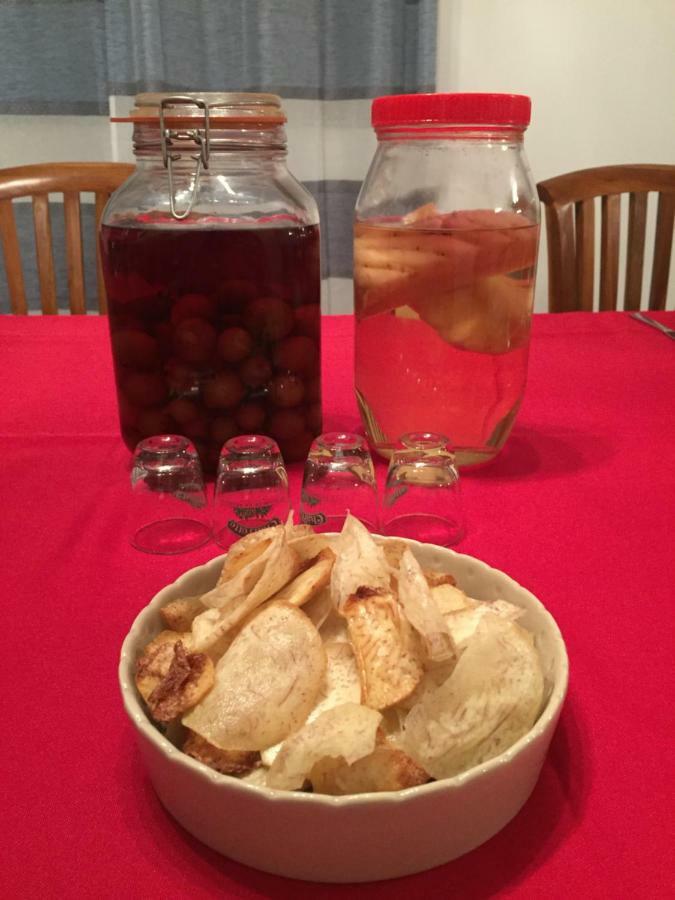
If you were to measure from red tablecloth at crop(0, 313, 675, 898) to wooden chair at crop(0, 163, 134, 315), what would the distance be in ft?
1.70

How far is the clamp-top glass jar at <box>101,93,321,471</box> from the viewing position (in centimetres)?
63

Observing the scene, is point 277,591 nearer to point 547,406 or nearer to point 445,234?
point 445,234

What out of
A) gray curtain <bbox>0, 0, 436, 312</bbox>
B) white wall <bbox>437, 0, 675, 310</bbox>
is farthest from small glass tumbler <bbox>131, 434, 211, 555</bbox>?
white wall <bbox>437, 0, 675, 310</bbox>

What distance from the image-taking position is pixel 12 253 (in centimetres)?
144

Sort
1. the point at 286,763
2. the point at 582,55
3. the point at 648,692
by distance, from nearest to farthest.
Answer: the point at 286,763, the point at 648,692, the point at 582,55

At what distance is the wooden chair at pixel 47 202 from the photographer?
1429 millimetres

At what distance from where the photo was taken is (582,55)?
1979 millimetres

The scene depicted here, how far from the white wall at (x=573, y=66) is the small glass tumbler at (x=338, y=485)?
1.62 meters

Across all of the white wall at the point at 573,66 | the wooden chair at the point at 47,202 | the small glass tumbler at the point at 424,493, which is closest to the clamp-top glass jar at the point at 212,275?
the small glass tumbler at the point at 424,493

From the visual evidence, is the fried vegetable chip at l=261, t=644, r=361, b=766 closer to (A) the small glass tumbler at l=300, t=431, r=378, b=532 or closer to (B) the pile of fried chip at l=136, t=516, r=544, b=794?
(B) the pile of fried chip at l=136, t=516, r=544, b=794

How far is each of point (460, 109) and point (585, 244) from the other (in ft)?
3.09

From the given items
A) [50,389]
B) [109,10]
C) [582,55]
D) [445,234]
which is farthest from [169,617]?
[582,55]

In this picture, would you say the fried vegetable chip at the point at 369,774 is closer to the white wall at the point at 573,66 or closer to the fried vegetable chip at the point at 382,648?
the fried vegetable chip at the point at 382,648

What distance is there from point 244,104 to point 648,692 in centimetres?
48
